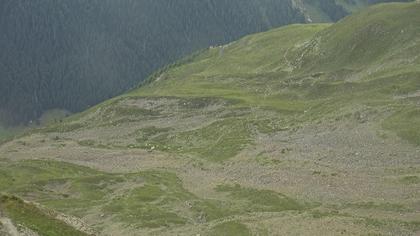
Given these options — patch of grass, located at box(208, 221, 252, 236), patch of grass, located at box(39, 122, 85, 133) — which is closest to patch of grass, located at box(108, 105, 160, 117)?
patch of grass, located at box(39, 122, 85, 133)

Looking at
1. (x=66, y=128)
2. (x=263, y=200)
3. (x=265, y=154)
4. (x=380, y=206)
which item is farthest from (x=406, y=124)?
(x=66, y=128)

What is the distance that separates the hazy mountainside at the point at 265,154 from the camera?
2899 inches

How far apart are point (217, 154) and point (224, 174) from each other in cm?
1726

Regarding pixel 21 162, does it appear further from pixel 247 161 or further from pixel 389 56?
pixel 389 56

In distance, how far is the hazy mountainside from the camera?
2899 inches

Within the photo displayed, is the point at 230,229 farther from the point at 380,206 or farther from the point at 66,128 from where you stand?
the point at 66,128

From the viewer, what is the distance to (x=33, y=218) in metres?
45.8

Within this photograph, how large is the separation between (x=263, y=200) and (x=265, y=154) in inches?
1181

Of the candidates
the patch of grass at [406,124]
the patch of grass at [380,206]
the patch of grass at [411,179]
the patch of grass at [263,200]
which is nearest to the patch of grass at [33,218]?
the patch of grass at [263,200]

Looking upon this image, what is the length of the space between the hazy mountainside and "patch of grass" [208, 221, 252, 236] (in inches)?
6.7

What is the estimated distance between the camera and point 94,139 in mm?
170250

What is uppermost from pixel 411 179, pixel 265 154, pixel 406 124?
pixel 411 179

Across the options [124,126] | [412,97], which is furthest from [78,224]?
[124,126]

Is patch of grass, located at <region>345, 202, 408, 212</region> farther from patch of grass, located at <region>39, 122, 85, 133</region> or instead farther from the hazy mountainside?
patch of grass, located at <region>39, 122, 85, 133</region>
